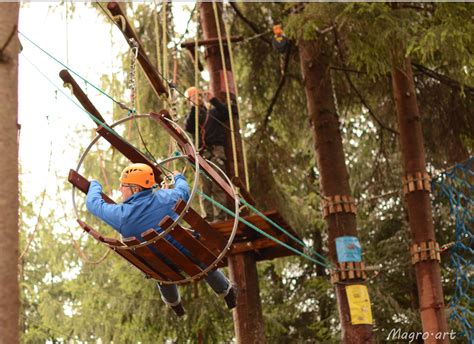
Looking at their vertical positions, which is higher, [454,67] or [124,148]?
[454,67]

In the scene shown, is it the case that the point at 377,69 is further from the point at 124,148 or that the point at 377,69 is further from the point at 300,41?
the point at 124,148

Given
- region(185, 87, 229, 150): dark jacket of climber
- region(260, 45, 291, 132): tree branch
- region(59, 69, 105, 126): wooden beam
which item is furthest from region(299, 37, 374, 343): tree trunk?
region(59, 69, 105, 126): wooden beam

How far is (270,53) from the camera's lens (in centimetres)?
1080

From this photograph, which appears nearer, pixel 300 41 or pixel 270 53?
pixel 300 41

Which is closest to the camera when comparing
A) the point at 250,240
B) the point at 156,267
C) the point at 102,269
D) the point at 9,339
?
the point at 9,339

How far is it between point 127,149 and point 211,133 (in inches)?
112

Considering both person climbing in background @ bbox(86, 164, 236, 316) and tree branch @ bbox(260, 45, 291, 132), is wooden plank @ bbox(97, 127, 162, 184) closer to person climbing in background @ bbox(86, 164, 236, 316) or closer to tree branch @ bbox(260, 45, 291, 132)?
person climbing in background @ bbox(86, 164, 236, 316)

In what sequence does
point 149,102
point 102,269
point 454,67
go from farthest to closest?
point 102,269 → point 149,102 → point 454,67

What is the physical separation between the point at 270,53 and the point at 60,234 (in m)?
5.71

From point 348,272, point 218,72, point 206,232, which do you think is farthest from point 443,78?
point 206,232

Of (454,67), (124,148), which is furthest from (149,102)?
(124,148)

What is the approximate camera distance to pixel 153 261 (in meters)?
5.68

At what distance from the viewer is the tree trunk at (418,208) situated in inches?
333

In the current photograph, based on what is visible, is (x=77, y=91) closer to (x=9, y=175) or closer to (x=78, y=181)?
(x=78, y=181)
